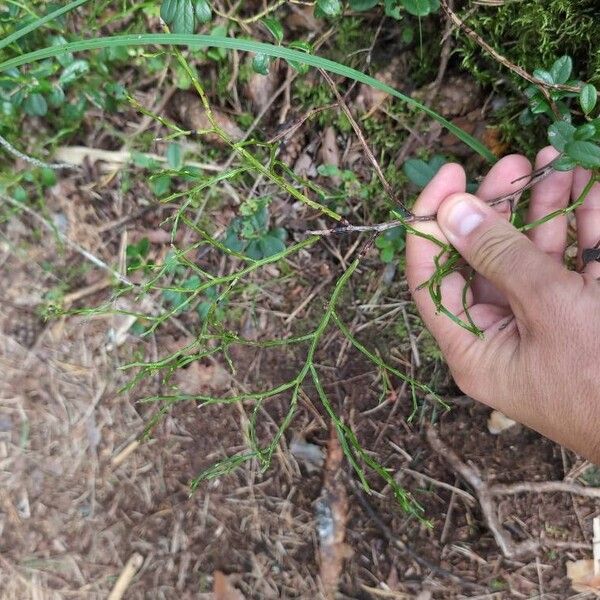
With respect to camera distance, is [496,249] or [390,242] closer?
[496,249]

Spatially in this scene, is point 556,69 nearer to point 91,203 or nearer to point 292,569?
point 91,203

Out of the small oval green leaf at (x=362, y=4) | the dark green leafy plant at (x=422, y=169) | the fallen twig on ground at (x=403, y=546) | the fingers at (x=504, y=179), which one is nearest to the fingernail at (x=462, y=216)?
the fingers at (x=504, y=179)

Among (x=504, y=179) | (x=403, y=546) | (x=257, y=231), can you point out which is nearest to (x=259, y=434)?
(x=403, y=546)

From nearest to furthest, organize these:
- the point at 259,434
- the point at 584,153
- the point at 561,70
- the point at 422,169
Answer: the point at 584,153
the point at 561,70
the point at 422,169
the point at 259,434

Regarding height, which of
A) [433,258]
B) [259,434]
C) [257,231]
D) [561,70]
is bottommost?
[259,434]

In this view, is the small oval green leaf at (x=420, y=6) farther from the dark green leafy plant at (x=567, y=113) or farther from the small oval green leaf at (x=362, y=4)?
the dark green leafy plant at (x=567, y=113)

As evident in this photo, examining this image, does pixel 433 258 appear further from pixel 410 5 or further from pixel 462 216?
pixel 410 5
